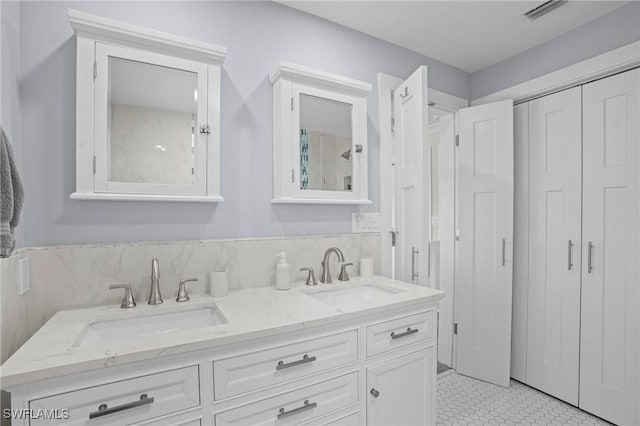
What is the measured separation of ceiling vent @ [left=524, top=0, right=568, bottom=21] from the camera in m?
1.90

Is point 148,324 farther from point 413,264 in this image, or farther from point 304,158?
point 413,264

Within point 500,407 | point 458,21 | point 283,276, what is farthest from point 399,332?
point 458,21

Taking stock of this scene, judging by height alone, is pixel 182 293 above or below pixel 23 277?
below

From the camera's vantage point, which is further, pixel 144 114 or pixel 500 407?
pixel 500 407

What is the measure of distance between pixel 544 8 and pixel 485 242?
160 cm

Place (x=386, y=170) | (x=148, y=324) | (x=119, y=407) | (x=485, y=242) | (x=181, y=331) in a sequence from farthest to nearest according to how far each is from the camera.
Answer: (x=485, y=242), (x=386, y=170), (x=148, y=324), (x=181, y=331), (x=119, y=407)

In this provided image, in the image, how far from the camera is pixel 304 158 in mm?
1847

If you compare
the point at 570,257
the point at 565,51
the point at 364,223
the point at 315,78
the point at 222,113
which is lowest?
the point at 570,257

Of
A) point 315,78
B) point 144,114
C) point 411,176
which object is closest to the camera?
point 144,114

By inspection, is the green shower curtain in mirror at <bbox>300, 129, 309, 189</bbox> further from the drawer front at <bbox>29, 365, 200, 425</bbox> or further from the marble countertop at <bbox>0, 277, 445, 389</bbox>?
the drawer front at <bbox>29, 365, 200, 425</bbox>

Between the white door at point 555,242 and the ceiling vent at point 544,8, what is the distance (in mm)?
559

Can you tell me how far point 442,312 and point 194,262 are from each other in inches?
87.3

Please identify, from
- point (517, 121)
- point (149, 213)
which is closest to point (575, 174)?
point (517, 121)

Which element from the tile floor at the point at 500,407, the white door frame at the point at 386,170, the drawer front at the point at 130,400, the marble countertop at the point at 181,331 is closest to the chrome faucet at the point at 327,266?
the marble countertop at the point at 181,331
